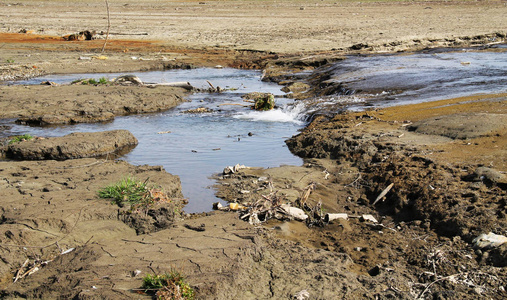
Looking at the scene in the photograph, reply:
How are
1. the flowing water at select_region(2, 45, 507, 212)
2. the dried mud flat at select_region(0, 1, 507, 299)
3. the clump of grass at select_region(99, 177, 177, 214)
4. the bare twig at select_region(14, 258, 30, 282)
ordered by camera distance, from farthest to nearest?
the flowing water at select_region(2, 45, 507, 212) → the clump of grass at select_region(99, 177, 177, 214) → the bare twig at select_region(14, 258, 30, 282) → the dried mud flat at select_region(0, 1, 507, 299)

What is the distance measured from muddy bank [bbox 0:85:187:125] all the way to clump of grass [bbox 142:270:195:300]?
8197 millimetres

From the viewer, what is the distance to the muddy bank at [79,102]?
11.0 m

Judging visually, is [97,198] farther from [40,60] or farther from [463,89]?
[40,60]

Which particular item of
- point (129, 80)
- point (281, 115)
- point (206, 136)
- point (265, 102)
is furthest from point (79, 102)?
point (281, 115)

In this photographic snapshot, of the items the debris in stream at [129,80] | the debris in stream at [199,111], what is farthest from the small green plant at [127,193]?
the debris in stream at [129,80]

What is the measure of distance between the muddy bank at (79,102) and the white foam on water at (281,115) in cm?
244

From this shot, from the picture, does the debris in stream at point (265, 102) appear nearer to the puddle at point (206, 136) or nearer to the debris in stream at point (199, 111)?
the puddle at point (206, 136)

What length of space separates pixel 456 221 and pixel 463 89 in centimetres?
732

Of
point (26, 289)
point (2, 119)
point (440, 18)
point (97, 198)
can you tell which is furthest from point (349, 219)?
point (440, 18)

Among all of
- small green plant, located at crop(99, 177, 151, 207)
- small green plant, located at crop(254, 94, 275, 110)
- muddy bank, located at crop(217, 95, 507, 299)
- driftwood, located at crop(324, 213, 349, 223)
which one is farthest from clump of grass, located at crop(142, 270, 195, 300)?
small green plant, located at crop(254, 94, 275, 110)

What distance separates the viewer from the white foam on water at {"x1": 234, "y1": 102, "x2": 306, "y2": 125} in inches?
459

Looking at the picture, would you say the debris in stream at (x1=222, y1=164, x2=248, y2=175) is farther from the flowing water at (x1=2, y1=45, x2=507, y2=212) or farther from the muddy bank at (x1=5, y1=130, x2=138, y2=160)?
the muddy bank at (x1=5, y1=130, x2=138, y2=160)

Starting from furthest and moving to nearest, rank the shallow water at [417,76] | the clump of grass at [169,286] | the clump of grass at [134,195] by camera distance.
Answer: the shallow water at [417,76], the clump of grass at [134,195], the clump of grass at [169,286]

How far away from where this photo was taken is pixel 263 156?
8617 mm
